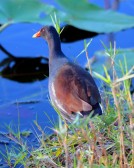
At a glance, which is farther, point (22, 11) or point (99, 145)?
point (22, 11)

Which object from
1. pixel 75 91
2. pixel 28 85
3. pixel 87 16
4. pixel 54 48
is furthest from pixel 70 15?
pixel 75 91

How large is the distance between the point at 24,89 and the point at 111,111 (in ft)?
4.52

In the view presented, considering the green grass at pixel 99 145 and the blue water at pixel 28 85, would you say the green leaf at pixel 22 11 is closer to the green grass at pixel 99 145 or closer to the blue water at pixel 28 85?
the blue water at pixel 28 85

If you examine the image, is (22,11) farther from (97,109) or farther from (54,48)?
(97,109)

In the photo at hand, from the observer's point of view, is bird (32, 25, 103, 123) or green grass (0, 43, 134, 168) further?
bird (32, 25, 103, 123)

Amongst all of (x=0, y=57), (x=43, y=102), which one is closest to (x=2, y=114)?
(x=43, y=102)

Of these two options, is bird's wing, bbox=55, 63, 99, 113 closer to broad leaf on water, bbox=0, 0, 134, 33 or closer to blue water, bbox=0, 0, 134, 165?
blue water, bbox=0, 0, 134, 165

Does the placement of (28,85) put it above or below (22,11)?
below

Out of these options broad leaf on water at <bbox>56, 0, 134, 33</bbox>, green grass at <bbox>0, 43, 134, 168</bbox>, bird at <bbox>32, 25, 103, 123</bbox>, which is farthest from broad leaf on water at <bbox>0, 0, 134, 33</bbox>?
green grass at <bbox>0, 43, 134, 168</bbox>

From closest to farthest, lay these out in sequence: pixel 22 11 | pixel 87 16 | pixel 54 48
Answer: pixel 54 48
pixel 22 11
pixel 87 16

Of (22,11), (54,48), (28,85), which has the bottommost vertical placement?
(28,85)

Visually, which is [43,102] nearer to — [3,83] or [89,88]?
[3,83]

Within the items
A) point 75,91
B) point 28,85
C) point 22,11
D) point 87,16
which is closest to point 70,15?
point 87,16

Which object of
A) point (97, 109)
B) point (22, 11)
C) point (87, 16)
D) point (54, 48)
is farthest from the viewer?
point (87, 16)
